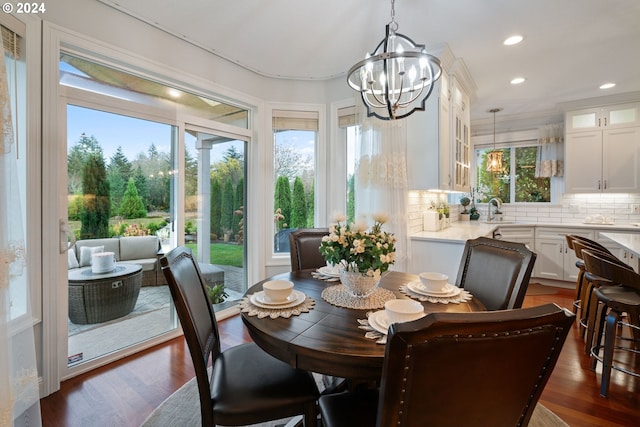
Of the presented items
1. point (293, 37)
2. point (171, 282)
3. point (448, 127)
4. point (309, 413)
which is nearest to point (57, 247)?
point (171, 282)

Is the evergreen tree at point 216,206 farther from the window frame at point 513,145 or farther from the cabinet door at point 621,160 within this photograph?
the cabinet door at point 621,160

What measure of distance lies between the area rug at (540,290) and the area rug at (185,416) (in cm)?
281

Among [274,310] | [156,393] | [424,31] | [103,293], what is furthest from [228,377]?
[424,31]

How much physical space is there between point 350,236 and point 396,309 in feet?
1.36

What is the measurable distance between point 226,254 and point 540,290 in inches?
174

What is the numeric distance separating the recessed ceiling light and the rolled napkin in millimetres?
3952

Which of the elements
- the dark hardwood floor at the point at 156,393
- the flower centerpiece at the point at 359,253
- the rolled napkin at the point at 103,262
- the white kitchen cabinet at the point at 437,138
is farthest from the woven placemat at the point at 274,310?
the white kitchen cabinet at the point at 437,138

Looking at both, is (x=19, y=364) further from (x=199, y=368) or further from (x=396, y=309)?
(x=396, y=309)

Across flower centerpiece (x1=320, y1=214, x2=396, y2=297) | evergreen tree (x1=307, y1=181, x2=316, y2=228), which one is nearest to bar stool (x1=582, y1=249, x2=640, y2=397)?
flower centerpiece (x1=320, y1=214, x2=396, y2=297)

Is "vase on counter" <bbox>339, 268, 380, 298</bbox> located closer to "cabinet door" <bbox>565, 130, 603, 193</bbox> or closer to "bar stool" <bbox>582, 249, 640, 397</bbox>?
"bar stool" <bbox>582, 249, 640, 397</bbox>

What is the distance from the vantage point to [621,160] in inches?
165

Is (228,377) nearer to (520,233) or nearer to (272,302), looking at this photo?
(272,302)

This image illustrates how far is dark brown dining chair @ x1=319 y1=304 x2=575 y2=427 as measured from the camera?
26.8 inches

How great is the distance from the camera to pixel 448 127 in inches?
128
